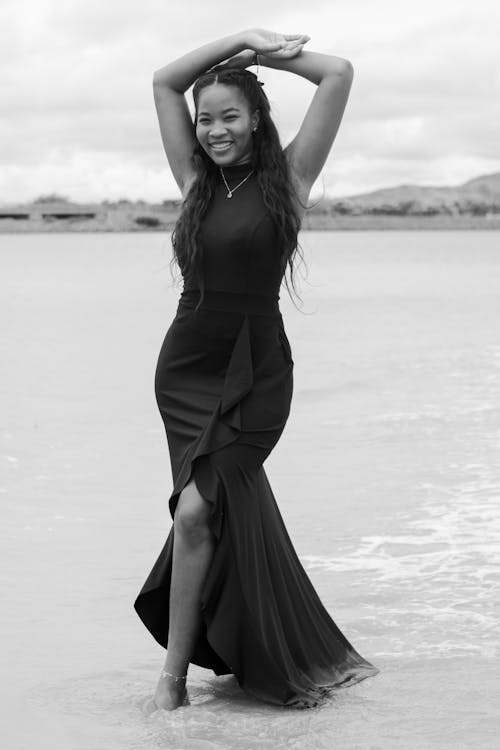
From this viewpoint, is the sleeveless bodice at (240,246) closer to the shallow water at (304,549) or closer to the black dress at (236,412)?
the black dress at (236,412)

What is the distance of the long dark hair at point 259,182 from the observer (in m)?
4.57

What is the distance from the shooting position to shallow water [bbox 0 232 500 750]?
4859 mm

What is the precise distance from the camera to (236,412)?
14.9 ft

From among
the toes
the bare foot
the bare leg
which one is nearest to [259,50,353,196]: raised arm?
the bare leg

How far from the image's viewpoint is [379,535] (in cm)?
788

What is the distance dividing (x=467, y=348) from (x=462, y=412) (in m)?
9.24

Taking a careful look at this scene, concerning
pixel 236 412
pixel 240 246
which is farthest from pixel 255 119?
pixel 236 412

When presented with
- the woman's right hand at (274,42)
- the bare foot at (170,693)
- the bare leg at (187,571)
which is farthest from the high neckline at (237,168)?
the bare foot at (170,693)

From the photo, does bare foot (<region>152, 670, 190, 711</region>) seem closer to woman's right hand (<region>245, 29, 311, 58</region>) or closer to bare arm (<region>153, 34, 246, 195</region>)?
bare arm (<region>153, 34, 246, 195</region>)

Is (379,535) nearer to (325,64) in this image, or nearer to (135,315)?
(325,64)

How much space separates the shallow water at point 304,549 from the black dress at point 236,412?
30 centimetres

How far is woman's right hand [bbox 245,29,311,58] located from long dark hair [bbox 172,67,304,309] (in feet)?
0.31

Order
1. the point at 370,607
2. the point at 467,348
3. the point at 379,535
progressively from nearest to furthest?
the point at 370,607 < the point at 379,535 < the point at 467,348

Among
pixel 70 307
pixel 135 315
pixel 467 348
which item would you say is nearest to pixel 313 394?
pixel 467 348
